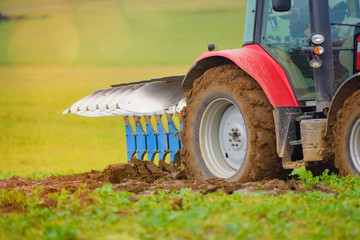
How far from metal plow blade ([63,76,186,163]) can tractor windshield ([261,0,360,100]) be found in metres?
2.24

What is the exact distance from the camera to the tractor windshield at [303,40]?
255 inches

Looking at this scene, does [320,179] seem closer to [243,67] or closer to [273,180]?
[273,180]

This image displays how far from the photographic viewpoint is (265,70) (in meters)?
6.58

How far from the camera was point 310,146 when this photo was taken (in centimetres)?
612

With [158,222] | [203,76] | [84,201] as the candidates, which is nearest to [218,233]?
[158,222]

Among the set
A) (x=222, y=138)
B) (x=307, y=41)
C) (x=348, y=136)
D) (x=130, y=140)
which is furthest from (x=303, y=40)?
(x=130, y=140)

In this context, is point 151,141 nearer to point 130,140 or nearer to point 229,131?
point 130,140

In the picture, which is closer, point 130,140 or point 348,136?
point 348,136

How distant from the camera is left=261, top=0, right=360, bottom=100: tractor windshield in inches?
255

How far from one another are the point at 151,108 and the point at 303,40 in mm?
2938

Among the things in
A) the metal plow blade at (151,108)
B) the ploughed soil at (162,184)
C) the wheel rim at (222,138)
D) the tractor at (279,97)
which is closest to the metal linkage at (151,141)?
the metal plow blade at (151,108)

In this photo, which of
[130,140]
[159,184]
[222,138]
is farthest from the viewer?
[130,140]

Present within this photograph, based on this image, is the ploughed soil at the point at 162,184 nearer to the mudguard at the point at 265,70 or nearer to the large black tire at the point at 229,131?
the large black tire at the point at 229,131

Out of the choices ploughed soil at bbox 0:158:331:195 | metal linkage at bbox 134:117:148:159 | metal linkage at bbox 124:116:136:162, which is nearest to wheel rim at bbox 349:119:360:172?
ploughed soil at bbox 0:158:331:195
